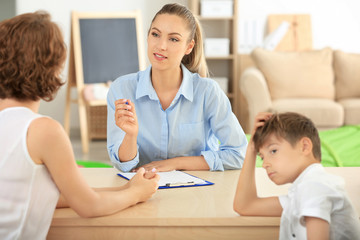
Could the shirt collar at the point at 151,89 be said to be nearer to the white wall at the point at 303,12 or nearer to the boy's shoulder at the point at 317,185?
the boy's shoulder at the point at 317,185

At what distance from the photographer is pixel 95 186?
1.54 metres

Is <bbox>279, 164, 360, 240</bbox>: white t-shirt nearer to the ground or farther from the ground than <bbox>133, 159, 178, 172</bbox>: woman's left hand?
farther from the ground

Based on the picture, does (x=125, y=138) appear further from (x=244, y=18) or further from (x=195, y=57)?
(x=244, y=18)

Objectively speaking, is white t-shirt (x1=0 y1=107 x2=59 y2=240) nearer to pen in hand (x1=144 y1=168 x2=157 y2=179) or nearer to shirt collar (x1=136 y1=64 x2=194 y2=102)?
pen in hand (x1=144 y1=168 x2=157 y2=179)

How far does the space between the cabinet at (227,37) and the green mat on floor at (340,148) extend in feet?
8.19

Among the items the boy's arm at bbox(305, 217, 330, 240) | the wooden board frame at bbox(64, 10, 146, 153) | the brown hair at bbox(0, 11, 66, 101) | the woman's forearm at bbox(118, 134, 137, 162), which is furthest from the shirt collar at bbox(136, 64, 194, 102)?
the wooden board frame at bbox(64, 10, 146, 153)

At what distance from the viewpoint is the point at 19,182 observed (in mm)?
1144

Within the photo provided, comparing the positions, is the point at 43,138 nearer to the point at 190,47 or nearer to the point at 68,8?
the point at 190,47

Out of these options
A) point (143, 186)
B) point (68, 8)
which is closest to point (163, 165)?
point (143, 186)

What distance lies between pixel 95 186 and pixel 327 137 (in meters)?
1.97

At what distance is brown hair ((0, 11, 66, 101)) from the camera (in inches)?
43.9

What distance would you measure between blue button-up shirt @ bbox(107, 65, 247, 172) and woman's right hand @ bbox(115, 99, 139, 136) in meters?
0.24

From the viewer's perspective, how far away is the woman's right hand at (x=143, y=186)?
1.37 metres

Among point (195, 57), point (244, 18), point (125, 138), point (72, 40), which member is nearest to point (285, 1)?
point (244, 18)
